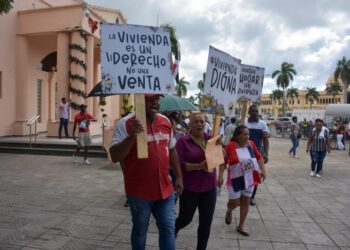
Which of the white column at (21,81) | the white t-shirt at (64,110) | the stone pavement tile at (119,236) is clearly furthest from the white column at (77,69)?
the stone pavement tile at (119,236)

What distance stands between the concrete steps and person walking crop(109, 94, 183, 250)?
33.7 feet

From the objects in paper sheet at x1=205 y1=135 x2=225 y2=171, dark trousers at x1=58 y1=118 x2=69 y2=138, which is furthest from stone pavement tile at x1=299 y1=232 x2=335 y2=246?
dark trousers at x1=58 y1=118 x2=69 y2=138

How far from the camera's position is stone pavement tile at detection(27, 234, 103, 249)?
480 centimetres

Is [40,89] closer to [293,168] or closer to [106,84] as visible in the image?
[293,168]

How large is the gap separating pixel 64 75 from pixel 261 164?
542 inches

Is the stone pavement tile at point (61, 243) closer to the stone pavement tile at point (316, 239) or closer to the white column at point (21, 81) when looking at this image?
the stone pavement tile at point (316, 239)

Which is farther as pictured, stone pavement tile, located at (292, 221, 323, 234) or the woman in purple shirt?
stone pavement tile, located at (292, 221, 323, 234)

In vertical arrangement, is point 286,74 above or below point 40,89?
above

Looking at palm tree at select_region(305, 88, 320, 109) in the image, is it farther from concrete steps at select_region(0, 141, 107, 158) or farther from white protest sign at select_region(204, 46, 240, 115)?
white protest sign at select_region(204, 46, 240, 115)

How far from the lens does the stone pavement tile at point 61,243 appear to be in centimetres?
480

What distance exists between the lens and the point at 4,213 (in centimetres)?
627

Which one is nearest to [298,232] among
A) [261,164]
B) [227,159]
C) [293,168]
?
[261,164]

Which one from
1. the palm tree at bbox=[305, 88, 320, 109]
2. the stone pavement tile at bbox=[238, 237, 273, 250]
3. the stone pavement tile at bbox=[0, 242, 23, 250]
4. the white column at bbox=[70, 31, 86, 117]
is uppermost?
the palm tree at bbox=[305, 88, 320, 109]

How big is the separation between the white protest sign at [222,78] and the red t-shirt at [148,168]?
4.61 ft
